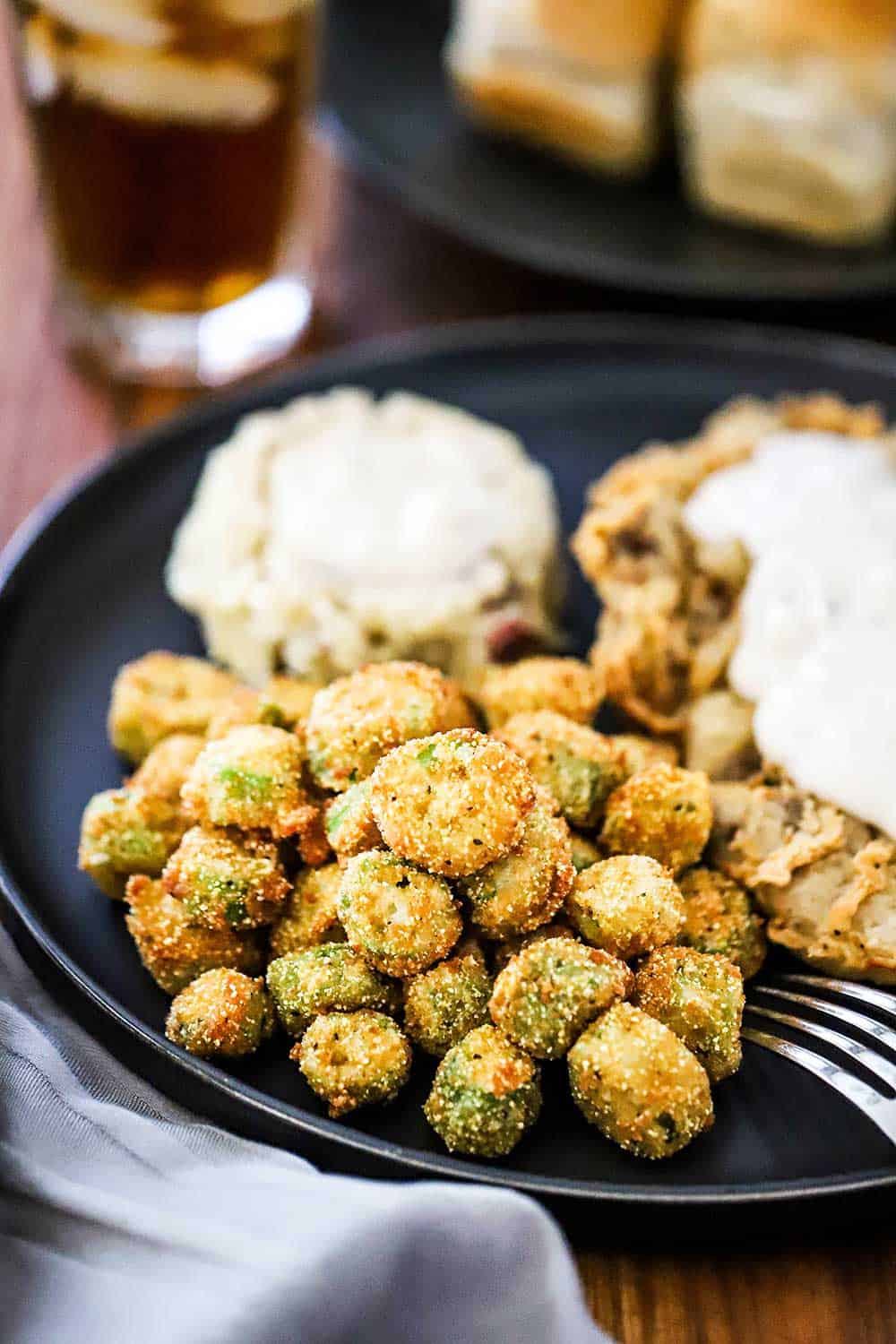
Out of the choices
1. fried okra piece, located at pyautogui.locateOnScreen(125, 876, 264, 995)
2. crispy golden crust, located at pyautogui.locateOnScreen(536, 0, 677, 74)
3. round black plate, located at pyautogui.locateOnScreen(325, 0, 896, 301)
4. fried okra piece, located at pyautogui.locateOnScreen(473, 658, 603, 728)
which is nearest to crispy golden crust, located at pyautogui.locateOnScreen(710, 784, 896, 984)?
fried okra piece, located at pyautogui.locateOnScreen(473, 658, 603, 728)

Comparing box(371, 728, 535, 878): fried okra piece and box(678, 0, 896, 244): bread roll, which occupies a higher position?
box(678, 0, 896, 244): bread roll

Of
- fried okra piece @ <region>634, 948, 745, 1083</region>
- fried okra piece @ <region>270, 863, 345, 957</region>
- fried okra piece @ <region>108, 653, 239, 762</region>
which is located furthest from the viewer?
fried okra piece @ <region>108, 653, 239, 762</region>

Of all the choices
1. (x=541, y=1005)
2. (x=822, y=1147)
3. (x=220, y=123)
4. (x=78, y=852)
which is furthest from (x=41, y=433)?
(x=822, y=1147)

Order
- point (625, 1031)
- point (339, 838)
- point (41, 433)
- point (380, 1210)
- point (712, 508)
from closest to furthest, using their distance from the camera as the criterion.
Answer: point (380, 1210) < point (625, 1031) < point (339, 838) < point (712, 508) < point (41, 433)

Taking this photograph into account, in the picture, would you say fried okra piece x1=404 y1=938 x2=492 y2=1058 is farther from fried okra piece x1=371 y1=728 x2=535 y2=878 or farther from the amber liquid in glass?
the amber liquid in glass

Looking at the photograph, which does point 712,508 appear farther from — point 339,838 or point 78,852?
point 78,852

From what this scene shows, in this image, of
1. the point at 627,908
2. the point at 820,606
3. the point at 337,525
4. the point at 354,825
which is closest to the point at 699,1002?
the point at 627,908

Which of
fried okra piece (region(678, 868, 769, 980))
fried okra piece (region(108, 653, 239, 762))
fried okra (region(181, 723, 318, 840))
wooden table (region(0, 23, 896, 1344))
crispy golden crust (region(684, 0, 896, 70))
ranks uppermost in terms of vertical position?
crispy golden crust (region(684, 0, 896, 70))

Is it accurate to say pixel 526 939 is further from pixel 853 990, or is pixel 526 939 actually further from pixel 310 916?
pixel 853 990
